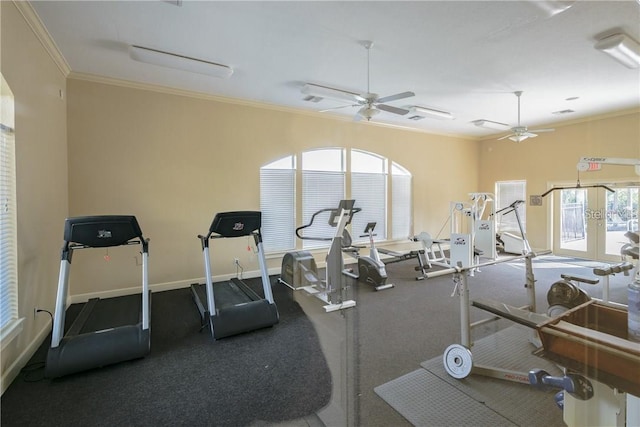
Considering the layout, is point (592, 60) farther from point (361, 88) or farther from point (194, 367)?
point (194, 367)

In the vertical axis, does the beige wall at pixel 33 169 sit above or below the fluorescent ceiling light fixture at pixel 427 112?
below

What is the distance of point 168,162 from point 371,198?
12.6 ft

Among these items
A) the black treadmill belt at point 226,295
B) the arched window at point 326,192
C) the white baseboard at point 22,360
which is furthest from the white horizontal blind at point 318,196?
the white baseboard at point 22,360

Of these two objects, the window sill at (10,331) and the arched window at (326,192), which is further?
the arched window at (326,192)

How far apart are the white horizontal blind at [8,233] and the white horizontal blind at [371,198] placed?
4.55m

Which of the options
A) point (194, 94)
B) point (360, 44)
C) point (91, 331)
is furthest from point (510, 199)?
point (91, 331)

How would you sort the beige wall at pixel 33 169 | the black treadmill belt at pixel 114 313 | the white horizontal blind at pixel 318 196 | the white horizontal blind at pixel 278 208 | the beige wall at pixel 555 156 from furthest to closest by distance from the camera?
the beige wall at pixel 555 156
the white horizontal blind at pixel 318 196
the white horizontal blind at pixel 278 208
the black treadmill belt at pixel 114 313
the beige wall at pixel 33 169

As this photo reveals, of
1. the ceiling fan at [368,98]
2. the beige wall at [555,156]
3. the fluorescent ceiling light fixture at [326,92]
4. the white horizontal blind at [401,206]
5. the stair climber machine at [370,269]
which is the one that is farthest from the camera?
the white horizontal blind at [401,206]

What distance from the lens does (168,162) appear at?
450 cm

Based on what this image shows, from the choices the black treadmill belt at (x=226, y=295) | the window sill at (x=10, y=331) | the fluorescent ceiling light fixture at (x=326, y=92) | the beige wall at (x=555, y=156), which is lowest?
the black treadmill belt at (x=226, y=295)

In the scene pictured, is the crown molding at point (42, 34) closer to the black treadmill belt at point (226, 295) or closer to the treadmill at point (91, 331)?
the treadmill at point (91, 331)

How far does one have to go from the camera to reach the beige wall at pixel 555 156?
5796 millimetres

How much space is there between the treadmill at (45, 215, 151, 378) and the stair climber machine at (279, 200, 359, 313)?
2.04 meters

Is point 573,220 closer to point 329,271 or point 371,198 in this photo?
point 371,198
